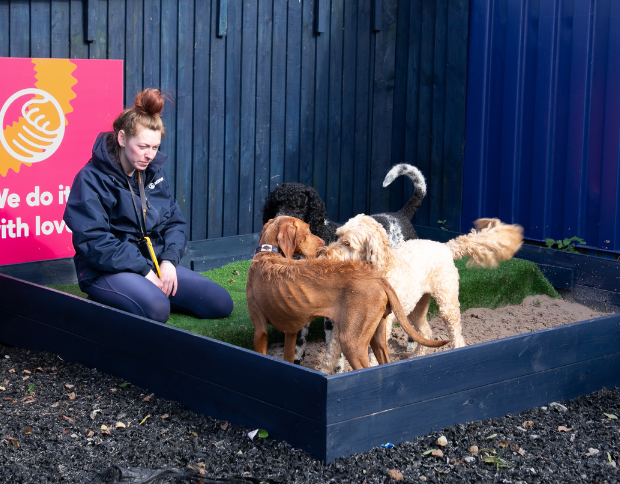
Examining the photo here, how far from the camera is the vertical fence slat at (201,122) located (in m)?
5.94

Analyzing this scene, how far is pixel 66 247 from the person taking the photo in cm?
539

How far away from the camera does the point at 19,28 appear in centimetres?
492

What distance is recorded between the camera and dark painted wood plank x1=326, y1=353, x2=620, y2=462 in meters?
3.01

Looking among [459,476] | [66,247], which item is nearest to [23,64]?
[66,247]

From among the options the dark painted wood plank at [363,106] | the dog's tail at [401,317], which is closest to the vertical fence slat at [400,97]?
the dark painted wood plank at [363,106]

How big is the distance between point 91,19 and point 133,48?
0.42 meters

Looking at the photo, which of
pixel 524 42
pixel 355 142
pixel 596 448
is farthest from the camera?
pixel 355 142

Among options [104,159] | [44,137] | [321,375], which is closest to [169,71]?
[44,137]

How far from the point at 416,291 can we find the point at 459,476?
119 centimetres

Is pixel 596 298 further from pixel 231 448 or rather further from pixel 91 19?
pixel 91 19

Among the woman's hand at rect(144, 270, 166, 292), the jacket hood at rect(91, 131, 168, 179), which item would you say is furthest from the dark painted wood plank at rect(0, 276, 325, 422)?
the jacket hood at rect(91, 131, 168, 179)

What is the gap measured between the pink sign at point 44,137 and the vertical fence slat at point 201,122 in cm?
74

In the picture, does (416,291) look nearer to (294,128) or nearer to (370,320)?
(370,320)

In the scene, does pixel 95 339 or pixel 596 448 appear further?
pixel 95 339
